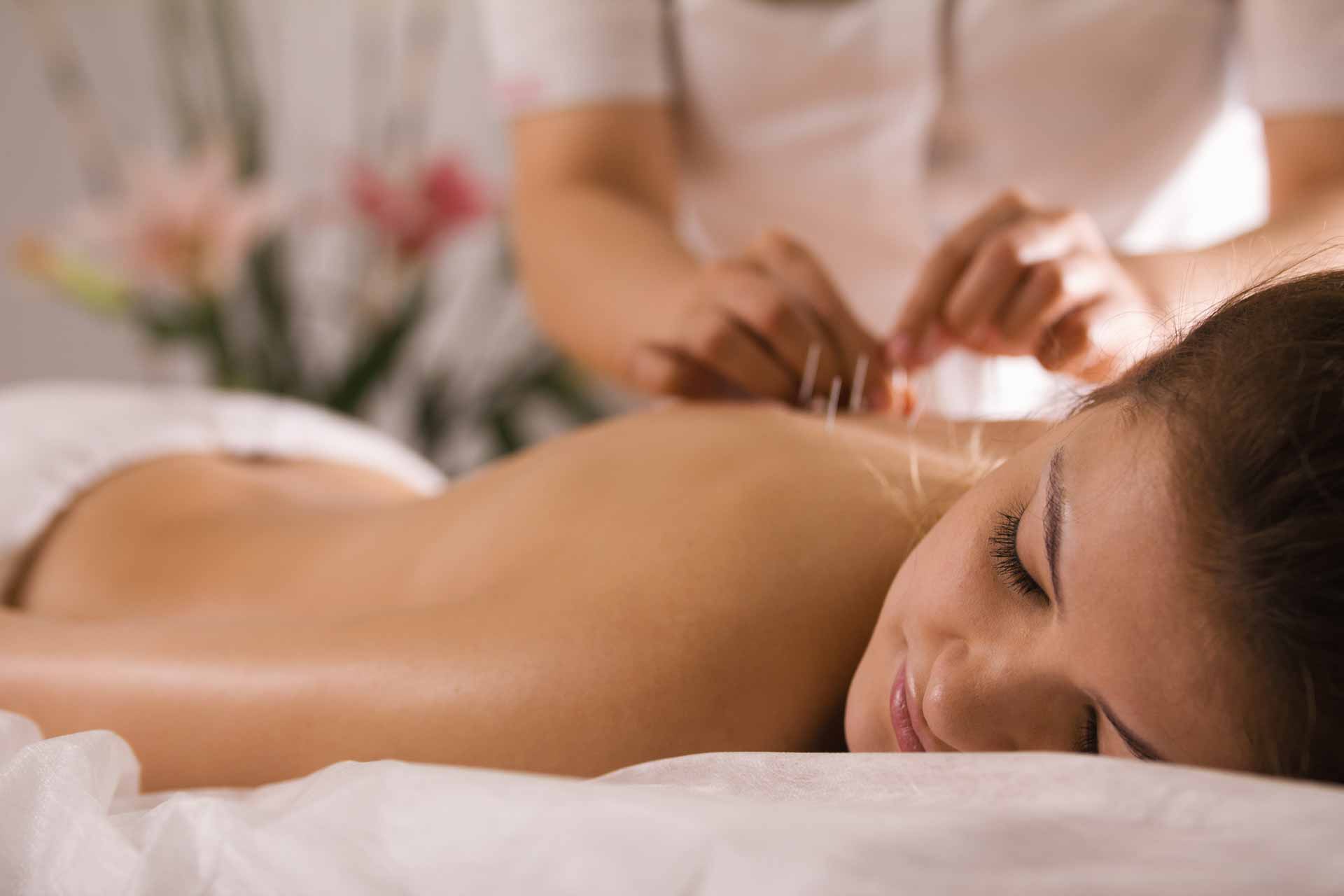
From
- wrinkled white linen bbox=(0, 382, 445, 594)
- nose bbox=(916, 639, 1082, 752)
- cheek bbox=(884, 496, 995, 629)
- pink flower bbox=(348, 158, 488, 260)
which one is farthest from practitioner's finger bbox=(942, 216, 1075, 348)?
pink flower bbox=(348, 158, 488, 260)

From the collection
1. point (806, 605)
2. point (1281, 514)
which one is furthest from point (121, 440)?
point (1281, 514)

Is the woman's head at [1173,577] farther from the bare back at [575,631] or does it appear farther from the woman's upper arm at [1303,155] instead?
the woman's upper arm at [1303,155]

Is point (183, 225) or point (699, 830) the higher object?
point (183, 225)

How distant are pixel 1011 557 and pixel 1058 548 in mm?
43

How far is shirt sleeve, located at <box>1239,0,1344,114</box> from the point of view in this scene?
3.11 feet

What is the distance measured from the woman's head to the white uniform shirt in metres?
0.56

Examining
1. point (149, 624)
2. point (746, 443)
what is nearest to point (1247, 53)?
point (746, 443)

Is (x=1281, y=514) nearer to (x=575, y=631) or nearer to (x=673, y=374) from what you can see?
(x=575, y=631)

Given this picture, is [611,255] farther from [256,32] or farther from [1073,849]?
[256,32]

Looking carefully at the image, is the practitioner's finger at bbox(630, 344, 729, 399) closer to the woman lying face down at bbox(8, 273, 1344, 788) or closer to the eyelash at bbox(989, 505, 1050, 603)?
the woman lying face down at bbox(8, 273, 1344, 788)

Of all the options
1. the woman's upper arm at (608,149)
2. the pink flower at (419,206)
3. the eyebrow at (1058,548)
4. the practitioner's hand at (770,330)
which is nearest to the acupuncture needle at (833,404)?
the practitioner's hand at (770,330)

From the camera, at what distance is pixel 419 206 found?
180 centimetres

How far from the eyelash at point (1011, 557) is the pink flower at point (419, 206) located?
142 centimetres

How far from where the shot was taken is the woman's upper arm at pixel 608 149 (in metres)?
1.10
